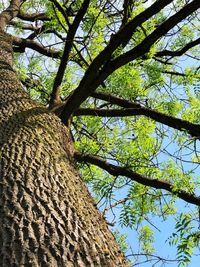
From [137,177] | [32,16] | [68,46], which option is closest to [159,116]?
[137,177]

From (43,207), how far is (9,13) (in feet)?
22.7

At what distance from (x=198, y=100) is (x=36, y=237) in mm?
5265

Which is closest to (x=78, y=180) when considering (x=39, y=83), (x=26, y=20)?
(x=39, y=83)

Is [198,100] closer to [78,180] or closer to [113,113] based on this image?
[113,113]

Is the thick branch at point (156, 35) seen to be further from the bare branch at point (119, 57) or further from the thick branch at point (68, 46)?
the thick branch at point (68, 46)

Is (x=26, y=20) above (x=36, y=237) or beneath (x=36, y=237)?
above

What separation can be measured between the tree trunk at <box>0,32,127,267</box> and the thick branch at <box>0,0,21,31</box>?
4842 millimetres

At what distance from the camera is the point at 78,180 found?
8.39ft

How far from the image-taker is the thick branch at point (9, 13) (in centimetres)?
756

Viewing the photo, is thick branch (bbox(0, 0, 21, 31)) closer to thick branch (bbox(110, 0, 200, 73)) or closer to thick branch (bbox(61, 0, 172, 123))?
thick branch (bbox(61, 0, 172, 123))

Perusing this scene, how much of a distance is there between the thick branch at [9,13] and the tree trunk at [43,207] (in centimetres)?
484

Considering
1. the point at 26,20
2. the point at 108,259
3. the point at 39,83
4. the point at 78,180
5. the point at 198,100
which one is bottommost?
the point at 108,259

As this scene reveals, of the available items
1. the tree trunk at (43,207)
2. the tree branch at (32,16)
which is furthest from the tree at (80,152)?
the tree branch at (32,16)

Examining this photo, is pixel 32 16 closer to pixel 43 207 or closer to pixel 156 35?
pixel 156 35
